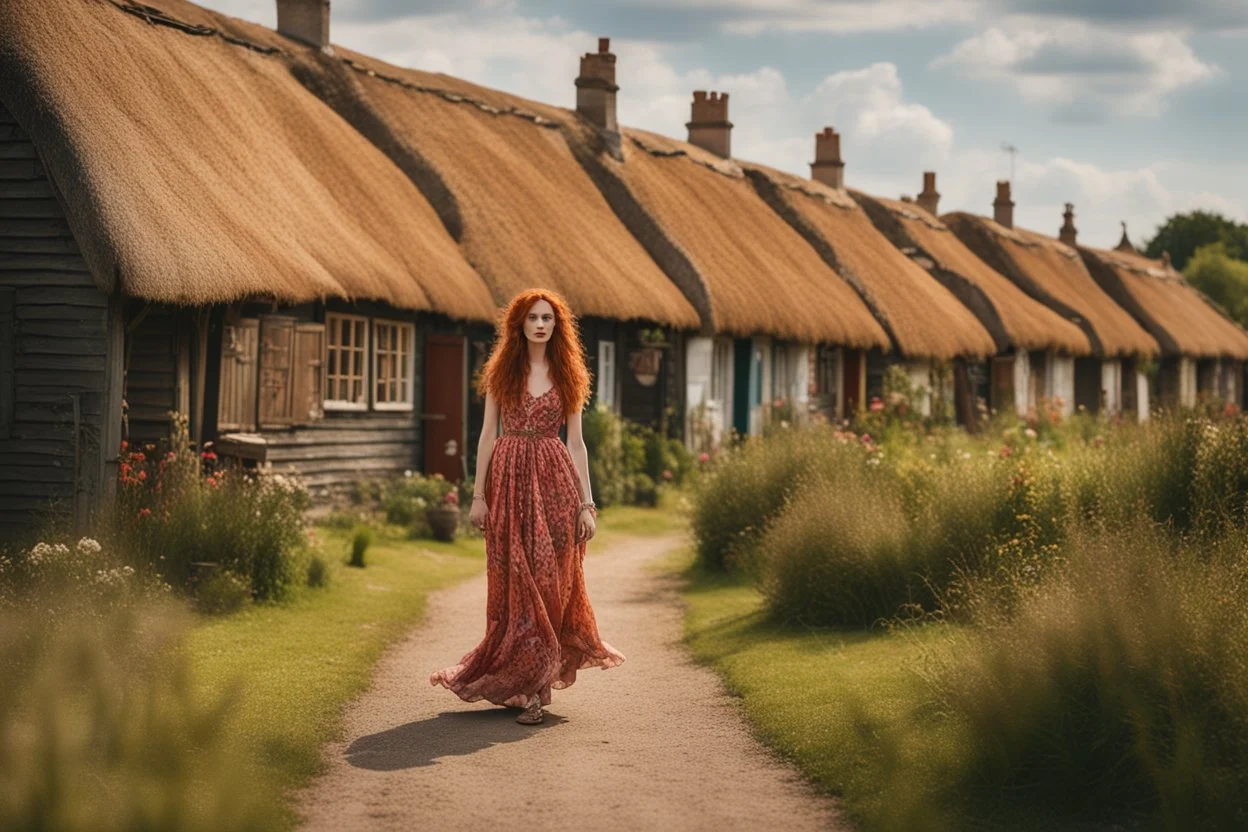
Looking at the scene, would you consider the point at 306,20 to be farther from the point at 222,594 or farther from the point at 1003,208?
the point at 1003,208

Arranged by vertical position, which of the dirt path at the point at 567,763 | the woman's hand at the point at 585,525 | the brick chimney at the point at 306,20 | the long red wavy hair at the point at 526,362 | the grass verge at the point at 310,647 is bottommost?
the dirt path at the point at 567,763

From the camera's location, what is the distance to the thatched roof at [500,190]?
19656mm

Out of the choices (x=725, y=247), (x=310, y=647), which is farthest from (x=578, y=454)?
(x=725, y=247)

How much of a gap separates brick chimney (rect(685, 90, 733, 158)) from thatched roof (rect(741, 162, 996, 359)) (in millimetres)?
660

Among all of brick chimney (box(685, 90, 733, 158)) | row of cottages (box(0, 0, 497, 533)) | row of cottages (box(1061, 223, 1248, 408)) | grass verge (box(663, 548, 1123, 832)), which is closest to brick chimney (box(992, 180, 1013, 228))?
row of cottages (box(1061, 223, 1248, 408))

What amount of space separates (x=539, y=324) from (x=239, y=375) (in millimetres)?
7530

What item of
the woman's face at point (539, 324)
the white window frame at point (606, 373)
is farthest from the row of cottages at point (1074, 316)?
the woman's face at point (539, 324)

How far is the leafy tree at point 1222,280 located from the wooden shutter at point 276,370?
58.1 m

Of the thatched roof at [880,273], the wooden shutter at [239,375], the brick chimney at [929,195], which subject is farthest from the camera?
the brick chimney at [929,195]

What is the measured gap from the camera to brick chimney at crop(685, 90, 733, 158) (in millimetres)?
31297

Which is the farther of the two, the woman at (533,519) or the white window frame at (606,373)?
the white window frame at (606,373)

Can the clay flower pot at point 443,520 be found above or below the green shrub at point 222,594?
above

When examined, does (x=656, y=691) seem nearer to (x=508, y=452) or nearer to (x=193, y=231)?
(x=508, y=452)

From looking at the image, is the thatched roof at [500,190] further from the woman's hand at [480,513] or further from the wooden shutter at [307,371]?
the woman's hand at [480,513]
